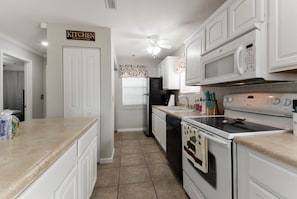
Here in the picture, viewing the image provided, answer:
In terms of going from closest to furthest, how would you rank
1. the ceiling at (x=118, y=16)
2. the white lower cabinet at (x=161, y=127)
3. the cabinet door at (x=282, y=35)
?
the cabinet door at (x=282, y=35) < the ceiling at (x=118, y=16) < the white lower cabinet at (x=161, y=127)

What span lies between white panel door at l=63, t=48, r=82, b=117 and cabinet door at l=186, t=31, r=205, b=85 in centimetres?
187

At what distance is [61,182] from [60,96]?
2.13 m

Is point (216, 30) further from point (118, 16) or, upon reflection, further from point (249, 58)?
point (118, 16)

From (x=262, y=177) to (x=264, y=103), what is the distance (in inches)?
31.9

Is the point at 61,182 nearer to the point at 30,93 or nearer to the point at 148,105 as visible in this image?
the point at 148,105

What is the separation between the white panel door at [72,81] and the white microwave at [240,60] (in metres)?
2.18

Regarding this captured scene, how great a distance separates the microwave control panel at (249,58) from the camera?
127 centimetres

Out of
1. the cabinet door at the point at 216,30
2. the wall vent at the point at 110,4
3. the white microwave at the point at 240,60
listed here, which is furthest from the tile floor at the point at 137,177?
the wall vent at the point at 110,4

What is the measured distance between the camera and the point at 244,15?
1369 millimetres

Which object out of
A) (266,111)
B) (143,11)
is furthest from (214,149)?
(143,11)

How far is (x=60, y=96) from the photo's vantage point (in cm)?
278

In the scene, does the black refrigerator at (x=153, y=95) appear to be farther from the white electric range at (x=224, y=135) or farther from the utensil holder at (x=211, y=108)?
the white electric range at (x=224, y=135)

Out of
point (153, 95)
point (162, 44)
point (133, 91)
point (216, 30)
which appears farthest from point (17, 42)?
point (216, 30)

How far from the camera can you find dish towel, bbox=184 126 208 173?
1428 millimetres
